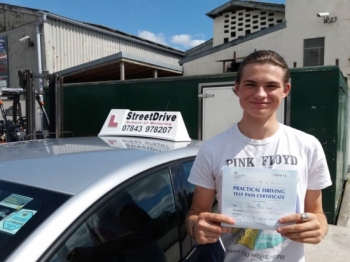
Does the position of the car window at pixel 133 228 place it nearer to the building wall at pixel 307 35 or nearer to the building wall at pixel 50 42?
the building wall at pixel 307 35

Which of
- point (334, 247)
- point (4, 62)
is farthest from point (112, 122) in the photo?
point (4, 62)

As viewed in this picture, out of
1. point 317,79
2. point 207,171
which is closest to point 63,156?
point 207,171

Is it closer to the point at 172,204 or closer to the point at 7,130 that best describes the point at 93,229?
the point at 172,204

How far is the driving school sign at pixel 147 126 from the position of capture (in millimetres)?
2990

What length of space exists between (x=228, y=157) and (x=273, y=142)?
19cm

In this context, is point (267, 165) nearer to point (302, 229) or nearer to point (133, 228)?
point (302, 229)

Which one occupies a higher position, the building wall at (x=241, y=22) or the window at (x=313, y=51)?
the building wall at (x=241, y=22)

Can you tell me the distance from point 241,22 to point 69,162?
1534 cm

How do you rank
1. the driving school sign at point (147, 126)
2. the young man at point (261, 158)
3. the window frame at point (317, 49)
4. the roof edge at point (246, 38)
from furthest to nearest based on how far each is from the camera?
the roof edge at point (246, 38) < the window frame at point (317, 49) < the driving school sign at point (147, 126) < the young man at point (261, 158)

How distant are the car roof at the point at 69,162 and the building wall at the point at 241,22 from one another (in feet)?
46.4

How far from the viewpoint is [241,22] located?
15.7m

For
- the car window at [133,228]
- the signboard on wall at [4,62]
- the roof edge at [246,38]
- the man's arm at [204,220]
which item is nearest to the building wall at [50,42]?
the signboard on wall at [4,62]

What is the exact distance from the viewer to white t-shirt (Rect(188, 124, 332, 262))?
1330mm

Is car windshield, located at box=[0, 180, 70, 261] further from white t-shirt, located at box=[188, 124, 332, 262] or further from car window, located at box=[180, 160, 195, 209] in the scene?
car window, located at box=[180, 160, 195, 209]
